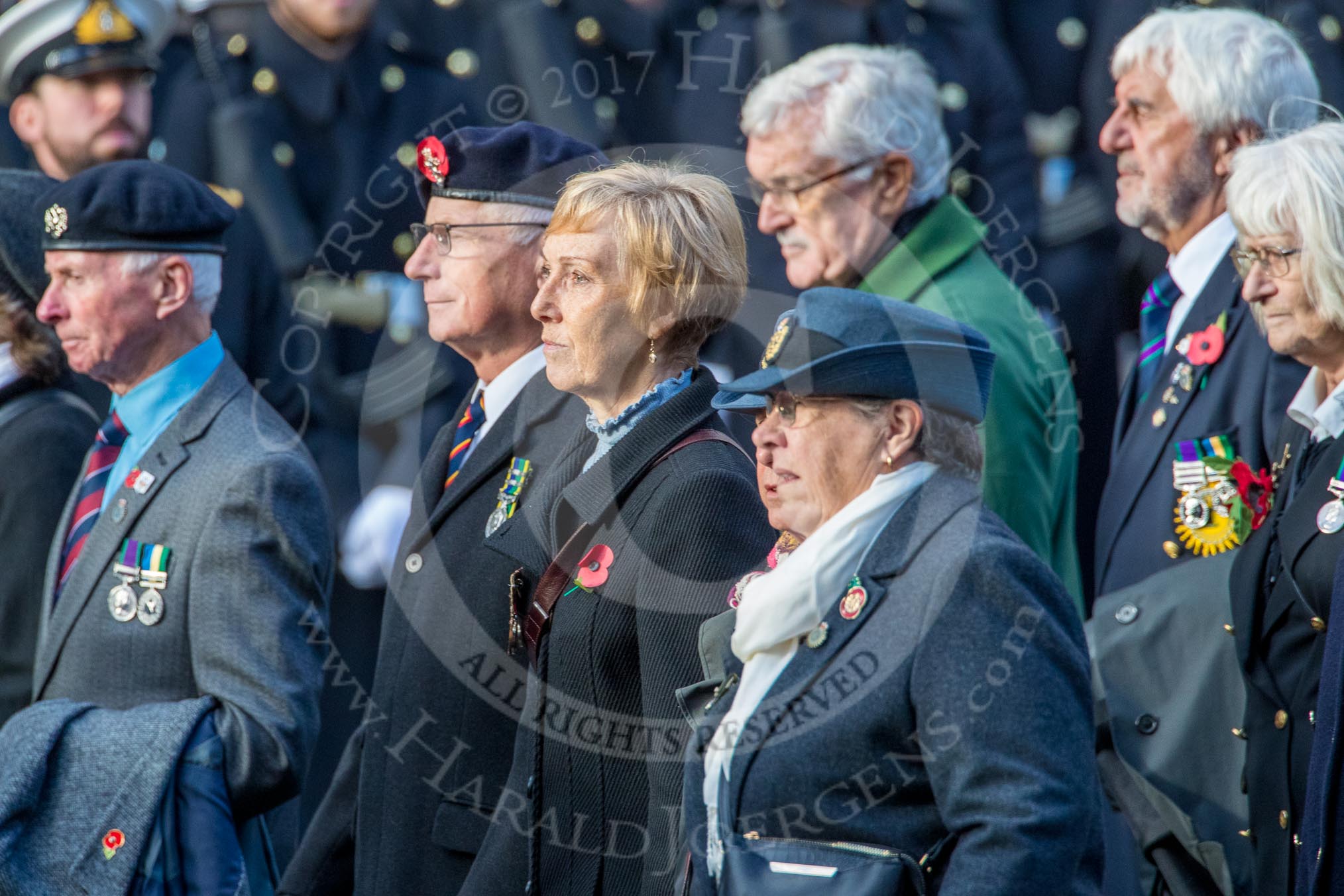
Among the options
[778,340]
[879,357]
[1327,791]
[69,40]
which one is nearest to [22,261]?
[69,40]

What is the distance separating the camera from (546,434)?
3.30m

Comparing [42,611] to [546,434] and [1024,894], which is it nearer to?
[546,434]

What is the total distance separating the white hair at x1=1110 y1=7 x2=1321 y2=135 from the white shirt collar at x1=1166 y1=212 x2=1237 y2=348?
0.24 meters

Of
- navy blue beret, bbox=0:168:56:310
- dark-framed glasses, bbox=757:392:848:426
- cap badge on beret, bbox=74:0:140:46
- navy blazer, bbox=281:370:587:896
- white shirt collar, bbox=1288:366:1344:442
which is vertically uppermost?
cap badge on beret, bbox=74:0:140:46

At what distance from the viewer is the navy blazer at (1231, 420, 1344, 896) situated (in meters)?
3.08

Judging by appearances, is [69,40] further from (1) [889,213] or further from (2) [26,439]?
(1) [889,213]

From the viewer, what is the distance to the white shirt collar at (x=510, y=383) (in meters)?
3.43

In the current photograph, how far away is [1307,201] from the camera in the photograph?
131 inches

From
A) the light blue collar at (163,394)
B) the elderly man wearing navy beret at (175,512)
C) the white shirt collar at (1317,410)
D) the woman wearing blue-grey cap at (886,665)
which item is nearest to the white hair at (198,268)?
the elderly man wearing navy beret at (175,512)

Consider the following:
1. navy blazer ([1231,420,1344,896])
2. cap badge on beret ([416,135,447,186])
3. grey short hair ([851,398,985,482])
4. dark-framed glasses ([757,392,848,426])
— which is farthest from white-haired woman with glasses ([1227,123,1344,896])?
cap badge on beret ([416,135,447,186])

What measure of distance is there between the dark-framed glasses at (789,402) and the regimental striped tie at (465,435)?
0.91 m

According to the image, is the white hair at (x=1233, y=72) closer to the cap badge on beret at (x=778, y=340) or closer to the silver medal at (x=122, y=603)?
the cap badge on beret at (x=778, y=340)

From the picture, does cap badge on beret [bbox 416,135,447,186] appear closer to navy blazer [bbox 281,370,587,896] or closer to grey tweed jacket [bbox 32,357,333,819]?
navy blazer [bbox 281,370,587,896]

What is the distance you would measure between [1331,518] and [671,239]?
1261 mm
